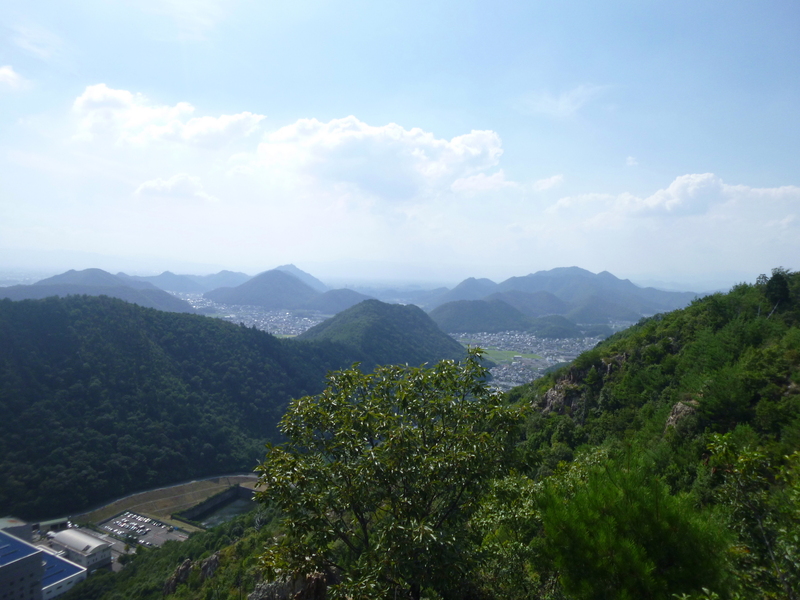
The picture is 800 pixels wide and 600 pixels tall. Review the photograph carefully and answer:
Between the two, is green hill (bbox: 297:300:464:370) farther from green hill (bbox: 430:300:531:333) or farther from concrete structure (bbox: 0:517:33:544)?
concrete structure (bbox: 0:517:33:544)

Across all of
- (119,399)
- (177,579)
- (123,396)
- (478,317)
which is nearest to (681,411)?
(177,579)

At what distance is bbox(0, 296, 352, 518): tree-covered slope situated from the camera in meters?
38.9

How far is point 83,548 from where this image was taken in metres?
30.9

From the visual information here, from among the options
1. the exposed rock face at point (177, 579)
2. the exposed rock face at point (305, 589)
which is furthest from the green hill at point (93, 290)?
the exposed rock face at point (305, 589)

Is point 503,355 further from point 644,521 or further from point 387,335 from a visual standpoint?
point 644,521

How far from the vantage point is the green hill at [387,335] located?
9700cm

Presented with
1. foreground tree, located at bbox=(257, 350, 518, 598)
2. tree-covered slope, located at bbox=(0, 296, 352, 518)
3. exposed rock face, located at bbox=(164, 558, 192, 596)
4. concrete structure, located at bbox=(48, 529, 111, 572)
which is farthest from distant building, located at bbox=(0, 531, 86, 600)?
foreground tree, located at bbox=(257, 350, 518, 598)

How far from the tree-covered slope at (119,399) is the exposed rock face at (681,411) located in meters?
37.7

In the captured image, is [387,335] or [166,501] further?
[387,335]

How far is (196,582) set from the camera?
843 inches

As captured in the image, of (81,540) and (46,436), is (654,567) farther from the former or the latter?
(46,436)

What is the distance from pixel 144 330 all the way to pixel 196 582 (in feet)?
161

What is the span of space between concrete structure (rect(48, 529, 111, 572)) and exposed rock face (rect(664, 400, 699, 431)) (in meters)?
40.2

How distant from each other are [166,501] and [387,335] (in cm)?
7140
